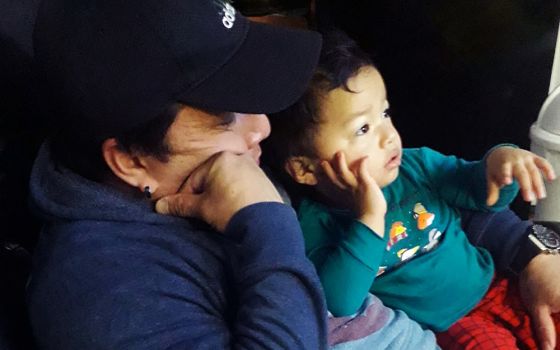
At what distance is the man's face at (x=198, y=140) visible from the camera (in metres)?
0.97

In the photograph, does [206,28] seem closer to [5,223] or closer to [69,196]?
[69,196]

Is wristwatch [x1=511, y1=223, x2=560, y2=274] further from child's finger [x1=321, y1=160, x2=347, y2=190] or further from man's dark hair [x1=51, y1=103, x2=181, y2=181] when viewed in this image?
man's dark hair [x1=51, y1=103, x2=181, y2=181]

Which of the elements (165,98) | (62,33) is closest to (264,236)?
(165,98)

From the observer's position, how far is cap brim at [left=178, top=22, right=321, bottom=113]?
37.3 inches

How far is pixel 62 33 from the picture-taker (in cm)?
93

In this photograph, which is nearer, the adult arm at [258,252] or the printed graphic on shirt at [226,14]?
the adult arm at [258,252]

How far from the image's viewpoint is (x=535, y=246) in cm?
128

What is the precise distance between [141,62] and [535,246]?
0.77 metres

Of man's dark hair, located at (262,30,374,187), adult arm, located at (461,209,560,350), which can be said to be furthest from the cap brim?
adult arm, located at (461,209,560,350)

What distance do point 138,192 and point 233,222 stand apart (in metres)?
0.17

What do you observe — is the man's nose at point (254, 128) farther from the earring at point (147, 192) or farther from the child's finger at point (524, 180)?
the child's finger at point (524, 180)

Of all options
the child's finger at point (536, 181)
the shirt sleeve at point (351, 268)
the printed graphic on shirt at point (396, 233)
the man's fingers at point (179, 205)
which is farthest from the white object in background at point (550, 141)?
the man's fingers at point (179, 205)

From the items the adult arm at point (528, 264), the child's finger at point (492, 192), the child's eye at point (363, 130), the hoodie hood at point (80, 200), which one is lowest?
the adult arm at point (528, 264)

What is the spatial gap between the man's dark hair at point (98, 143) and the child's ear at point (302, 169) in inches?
12.5
